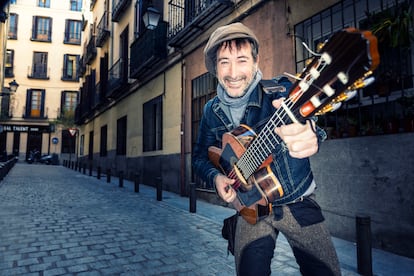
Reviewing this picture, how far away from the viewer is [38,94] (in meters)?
Answer: 31.4

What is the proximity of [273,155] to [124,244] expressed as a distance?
355cm

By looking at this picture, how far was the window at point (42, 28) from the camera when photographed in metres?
31.9

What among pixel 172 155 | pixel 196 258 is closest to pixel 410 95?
pixel 196 258

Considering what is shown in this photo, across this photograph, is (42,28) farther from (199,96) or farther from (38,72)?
(199,96)

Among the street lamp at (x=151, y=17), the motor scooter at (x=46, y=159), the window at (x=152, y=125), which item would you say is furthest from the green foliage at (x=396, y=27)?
the motor scooter at (x=46, y=159)

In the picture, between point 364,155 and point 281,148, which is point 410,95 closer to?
point 364,155

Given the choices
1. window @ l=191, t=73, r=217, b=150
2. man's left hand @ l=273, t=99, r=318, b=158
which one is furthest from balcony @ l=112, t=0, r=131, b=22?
man's left hand @ l=273, t=99, r=318, b=158

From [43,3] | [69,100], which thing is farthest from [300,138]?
[43,3]

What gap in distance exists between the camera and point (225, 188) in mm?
1505

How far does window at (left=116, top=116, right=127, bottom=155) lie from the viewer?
15.4 metres

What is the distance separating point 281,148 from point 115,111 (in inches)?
635

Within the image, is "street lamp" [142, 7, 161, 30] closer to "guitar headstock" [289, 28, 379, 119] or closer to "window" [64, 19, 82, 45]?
"guitar headstock" [289, 28, 379, 119]

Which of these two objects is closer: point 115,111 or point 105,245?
point 105,245

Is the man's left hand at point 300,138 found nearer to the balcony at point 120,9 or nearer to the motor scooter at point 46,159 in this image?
the balcony at point 120,9
